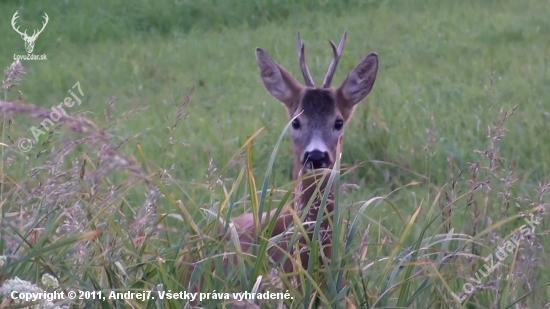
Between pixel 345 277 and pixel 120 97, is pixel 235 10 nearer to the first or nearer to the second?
pixel 120 97

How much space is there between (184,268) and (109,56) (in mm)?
9549

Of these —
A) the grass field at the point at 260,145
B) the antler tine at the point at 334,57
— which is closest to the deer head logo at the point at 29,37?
the grass field at the point at 260,145

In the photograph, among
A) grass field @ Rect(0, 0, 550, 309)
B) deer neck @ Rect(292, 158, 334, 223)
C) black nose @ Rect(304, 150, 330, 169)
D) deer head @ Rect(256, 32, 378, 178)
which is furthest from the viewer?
deer head @ Rect(256, 32, 378, 178)

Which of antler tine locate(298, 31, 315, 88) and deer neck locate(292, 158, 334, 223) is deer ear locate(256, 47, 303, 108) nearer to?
antler tine locate(298, 31, 315, 88)

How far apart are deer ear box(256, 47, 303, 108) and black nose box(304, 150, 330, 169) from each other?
0.80 meters

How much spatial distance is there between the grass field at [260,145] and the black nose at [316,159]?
42 centimetres

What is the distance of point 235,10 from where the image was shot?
14.9 metres

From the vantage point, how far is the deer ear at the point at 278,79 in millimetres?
5566

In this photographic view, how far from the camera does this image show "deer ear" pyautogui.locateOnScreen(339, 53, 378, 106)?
217 inches

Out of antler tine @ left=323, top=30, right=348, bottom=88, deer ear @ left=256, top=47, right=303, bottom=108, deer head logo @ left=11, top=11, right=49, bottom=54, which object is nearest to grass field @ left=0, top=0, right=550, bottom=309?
deer head logo @ left=11, top=11, right=49, bottom=54

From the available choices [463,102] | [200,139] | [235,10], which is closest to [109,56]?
[235,10]

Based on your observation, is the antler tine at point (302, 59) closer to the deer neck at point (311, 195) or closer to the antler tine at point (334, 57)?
the antler tine at point (334, 57)

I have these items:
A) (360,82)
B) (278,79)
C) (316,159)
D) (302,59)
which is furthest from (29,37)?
(316,159)

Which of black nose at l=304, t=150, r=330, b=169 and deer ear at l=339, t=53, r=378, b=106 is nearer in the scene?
black nose at l=304, t=150, r=330, b=169
